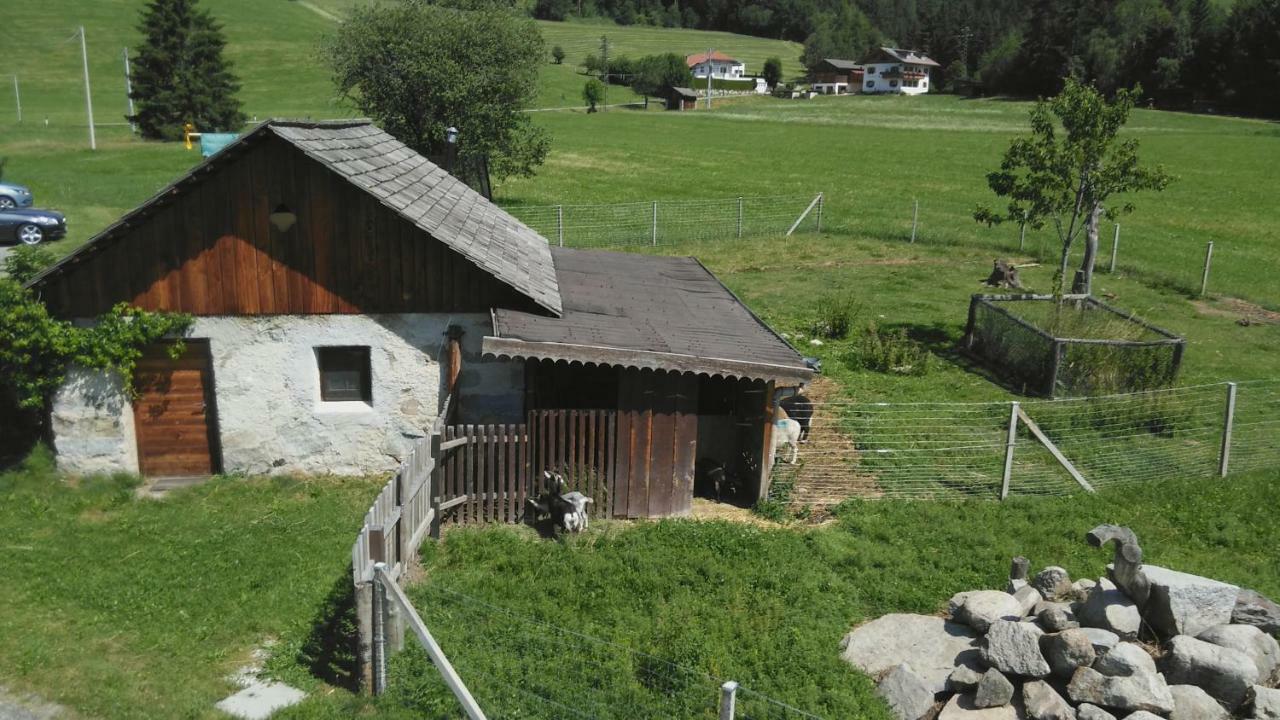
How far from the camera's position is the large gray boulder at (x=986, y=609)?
9430 millimetres

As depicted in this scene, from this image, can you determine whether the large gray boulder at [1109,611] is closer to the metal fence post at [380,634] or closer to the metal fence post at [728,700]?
the metal fence post at [728,700]

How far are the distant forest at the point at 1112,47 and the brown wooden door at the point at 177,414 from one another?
85319 millimetres

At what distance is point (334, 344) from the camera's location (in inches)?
543

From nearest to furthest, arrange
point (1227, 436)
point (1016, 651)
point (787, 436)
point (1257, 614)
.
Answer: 1. point (1016, 651)
2. point (1257, 614)
3. point (1227, 436)
4. point (787, 436)

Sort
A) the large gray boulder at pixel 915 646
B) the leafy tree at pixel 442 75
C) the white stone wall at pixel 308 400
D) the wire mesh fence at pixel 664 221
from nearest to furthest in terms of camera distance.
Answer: the large gray boulder at pixel 915 646 → the white stone wall at pixel 308 400 → the wire mesh fence at pixel 664 221 → the leafy tree at pixel 442 75

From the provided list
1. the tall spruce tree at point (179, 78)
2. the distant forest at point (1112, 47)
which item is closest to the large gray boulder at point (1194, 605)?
the tall spruce tree at point (179, 78)

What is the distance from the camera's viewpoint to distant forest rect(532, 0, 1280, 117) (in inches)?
3701

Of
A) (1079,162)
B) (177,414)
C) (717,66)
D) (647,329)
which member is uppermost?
(717,66)

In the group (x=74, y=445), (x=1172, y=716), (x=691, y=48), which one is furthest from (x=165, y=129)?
(x=691, y=48)

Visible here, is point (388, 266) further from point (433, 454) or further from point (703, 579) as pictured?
point (703, 579)

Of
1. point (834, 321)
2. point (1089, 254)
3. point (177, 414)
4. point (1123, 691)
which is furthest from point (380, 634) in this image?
point (1089, 254)

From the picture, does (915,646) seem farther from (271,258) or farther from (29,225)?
Answer: (29,225)

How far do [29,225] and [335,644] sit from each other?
25.0 m

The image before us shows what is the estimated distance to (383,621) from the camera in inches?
344
